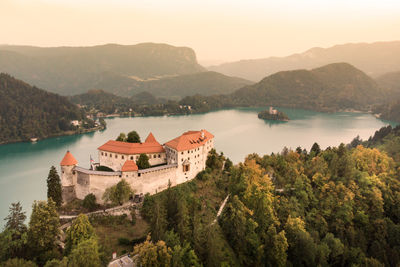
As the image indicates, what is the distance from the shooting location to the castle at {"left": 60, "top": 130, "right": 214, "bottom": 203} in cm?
3494

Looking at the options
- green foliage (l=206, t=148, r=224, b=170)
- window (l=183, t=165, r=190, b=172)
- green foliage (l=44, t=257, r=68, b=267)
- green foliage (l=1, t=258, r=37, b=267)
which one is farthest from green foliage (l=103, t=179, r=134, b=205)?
green foliage (l=206, t=148, r=224, b=170)

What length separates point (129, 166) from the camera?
1377 inches

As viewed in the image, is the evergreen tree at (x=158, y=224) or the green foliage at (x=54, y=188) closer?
the evergreen tree at (x=158, y=224)

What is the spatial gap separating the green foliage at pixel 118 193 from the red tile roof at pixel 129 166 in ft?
4.98

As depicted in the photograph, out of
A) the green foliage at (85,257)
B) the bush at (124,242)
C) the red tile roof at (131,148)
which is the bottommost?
the bush at (124,242)

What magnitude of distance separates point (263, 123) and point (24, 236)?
112 m

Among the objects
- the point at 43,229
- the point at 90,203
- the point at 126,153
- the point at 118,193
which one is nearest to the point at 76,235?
the point at 43,229

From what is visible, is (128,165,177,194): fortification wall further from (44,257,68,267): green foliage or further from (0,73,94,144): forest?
(0,73,94,144): forest

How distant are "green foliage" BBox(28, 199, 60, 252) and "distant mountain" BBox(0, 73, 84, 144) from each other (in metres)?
77.1

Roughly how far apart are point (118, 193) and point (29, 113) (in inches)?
3429

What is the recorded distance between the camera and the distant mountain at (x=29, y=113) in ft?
304

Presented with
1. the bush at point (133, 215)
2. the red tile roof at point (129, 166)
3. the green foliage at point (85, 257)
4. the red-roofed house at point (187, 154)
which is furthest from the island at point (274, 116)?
the green foliage at point (85, 257)

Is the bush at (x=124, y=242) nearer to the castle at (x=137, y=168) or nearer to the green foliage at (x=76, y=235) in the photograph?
the green foliage at (x=76, y=235)

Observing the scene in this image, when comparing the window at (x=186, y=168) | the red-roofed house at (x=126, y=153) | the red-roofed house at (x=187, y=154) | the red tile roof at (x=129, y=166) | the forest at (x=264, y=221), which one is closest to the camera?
the forest at (x=264, y=221)
